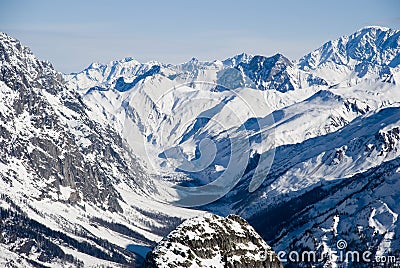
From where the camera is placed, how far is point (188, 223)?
143000 millimetres

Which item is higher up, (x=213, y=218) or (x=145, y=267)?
(x=213, y=218)

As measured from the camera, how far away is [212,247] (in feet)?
465

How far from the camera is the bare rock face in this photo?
135125mm

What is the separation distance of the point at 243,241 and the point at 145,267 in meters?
22.2

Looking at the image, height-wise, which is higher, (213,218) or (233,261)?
(213,218)

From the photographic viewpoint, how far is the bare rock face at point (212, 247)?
443 feet

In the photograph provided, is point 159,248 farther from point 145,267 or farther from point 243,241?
point 243,241

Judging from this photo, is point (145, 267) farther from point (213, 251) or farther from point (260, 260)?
point (260, 260)

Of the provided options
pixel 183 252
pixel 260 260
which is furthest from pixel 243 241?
pixel 183 252

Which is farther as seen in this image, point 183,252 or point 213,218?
point 213,218

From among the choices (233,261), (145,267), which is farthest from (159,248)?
(233,261)

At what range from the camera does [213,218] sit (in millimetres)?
148875

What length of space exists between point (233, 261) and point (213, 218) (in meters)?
10.7

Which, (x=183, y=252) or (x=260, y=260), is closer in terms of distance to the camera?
(x=183, y=252)
